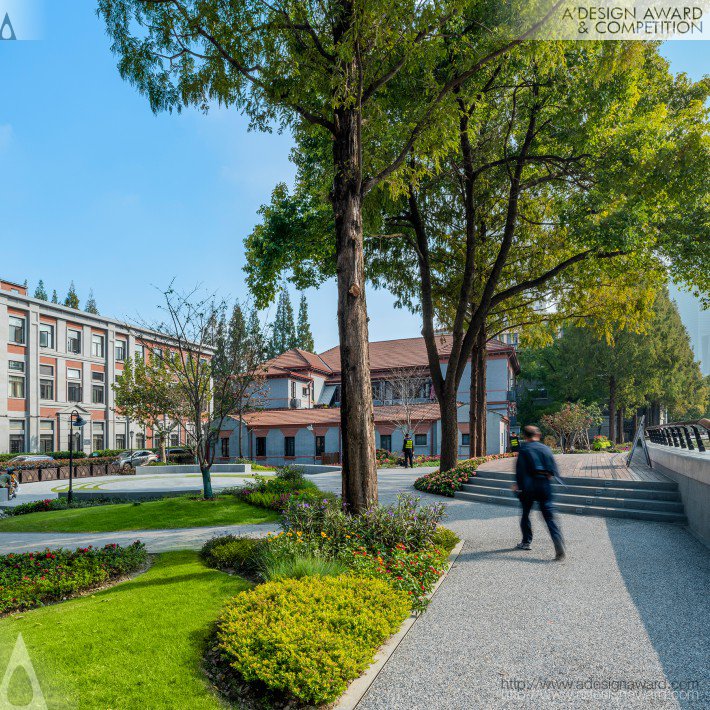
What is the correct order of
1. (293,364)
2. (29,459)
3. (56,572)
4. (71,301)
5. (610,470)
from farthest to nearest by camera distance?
(71,301) → (293,364) → (29,459) → (610,470) → (56,572)

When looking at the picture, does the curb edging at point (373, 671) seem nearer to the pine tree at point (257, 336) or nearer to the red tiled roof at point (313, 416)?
the pine tree at point (257, 336)

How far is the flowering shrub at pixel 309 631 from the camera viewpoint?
4.32 m

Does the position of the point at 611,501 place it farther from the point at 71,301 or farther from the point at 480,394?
the point at 71,301

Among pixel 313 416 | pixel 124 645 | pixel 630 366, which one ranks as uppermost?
pixel 630 366

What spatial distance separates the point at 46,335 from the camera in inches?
1812

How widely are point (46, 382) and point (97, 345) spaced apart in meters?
6.85

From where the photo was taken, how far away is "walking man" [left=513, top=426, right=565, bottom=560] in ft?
27.8

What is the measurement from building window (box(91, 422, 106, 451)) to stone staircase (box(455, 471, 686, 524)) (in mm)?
43246

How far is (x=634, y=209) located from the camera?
14672mm

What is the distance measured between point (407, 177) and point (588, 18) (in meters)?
5.24

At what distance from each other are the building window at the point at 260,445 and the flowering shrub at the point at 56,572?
35.8 m

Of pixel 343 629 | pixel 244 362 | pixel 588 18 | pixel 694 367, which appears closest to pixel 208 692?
pixel 343 629

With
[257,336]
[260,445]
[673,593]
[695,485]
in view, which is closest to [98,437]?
[260,445]

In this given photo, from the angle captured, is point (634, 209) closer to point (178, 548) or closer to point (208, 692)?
point (178, 548)
